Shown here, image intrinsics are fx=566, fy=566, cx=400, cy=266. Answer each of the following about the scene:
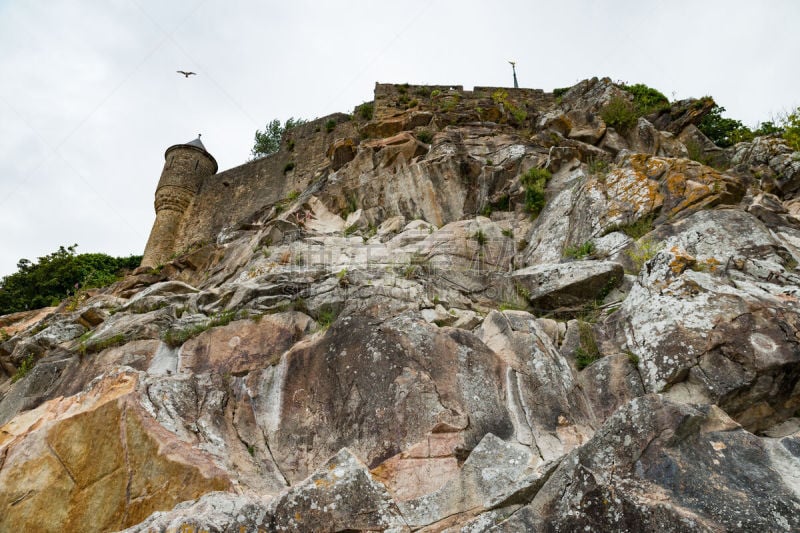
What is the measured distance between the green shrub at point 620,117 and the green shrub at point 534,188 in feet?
10.3

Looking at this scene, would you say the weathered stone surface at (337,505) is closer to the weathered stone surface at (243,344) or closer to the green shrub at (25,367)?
the weathered stone surface at (243,344)

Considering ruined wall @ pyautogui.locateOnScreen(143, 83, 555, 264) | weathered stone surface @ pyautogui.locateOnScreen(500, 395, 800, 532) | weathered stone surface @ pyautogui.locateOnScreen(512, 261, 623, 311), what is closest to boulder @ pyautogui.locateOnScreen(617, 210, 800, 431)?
weathered stone surface @ pyautogui.locateOnScreen(512, 261, 623, 311)

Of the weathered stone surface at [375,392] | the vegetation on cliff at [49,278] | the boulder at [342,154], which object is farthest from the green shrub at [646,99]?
the vegetation on cliff at [49,278]

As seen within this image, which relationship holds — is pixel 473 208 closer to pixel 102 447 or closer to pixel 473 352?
pixel 473 352

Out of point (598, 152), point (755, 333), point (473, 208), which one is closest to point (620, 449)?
point (755, 333)

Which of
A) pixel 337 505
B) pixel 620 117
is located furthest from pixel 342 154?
pixel 337 505

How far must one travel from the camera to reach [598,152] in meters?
10.9

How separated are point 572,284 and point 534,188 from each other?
10.7ft

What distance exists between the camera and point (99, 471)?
511 centimetres

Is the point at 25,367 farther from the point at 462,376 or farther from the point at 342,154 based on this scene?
the point at 342,154

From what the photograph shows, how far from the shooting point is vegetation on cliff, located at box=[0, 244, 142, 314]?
63.0 feet

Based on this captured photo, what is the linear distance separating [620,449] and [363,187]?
9.26 metres

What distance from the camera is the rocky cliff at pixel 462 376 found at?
3359mm

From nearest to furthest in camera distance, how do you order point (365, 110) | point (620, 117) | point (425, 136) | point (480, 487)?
1. point (480, 487)
2. point (620, 117)
3. point (425, 136)
4. point (365, 110)
